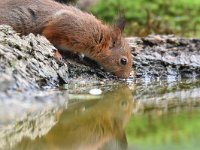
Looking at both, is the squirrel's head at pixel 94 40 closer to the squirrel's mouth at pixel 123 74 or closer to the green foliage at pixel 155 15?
the squirrel's mouth at pixel 123 74

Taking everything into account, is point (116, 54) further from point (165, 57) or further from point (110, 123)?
point (110, 123)

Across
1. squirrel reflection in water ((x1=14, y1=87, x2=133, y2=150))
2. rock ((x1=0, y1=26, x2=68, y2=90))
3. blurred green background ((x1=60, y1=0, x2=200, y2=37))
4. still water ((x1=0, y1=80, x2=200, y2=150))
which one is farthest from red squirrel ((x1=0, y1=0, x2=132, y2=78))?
blurred green background ((x1=60, y1=0, x2=200, y2=37))

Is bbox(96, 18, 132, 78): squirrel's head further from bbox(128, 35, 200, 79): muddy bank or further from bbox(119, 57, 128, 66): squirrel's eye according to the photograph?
bbox(128, 35, 200, 79): muddy bank

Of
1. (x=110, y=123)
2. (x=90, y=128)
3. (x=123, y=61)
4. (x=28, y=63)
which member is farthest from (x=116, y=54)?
(x=90, y=128)

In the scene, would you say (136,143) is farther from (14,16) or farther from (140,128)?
(14,16)

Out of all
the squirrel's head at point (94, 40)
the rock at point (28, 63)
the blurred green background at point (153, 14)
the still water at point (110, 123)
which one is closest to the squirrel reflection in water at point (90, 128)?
the still water at point (110, 123)

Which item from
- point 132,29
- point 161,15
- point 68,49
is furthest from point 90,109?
point 161,15

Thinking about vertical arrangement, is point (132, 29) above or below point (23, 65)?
above
